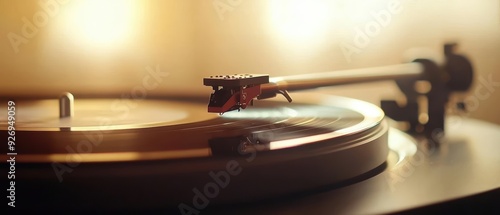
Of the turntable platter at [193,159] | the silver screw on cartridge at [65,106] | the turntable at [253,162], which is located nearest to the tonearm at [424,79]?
the turntable at [253,162]

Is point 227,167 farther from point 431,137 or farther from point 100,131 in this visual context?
point 431,137

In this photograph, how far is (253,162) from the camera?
0.48 m

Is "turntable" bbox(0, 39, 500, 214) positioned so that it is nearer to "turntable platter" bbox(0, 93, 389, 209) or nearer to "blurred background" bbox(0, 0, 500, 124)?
"turntable platter" bbox(0, 93, 389, 209)

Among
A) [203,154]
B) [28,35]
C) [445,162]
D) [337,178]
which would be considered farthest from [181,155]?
[28,35]

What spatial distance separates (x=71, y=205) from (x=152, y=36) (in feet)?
3.18

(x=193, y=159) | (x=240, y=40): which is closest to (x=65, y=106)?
(x=193, y=159)

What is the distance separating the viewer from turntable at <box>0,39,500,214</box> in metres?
0.44

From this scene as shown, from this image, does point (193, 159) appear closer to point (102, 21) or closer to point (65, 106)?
point (65, 106)

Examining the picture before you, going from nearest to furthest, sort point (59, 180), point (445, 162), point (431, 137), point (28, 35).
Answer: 1. point (59, 180)
2. point (445, 162)
3. point (431, 137)
4. point (28, 35)

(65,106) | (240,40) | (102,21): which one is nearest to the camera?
(65,106)

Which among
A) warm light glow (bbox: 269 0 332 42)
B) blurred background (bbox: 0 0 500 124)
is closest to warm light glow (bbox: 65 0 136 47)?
blurred background (bbox: 0 0 500 124)

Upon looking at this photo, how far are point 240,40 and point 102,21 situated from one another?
33cm

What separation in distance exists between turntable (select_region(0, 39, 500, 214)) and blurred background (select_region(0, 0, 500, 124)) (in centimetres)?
47

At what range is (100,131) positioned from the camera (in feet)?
1.98
